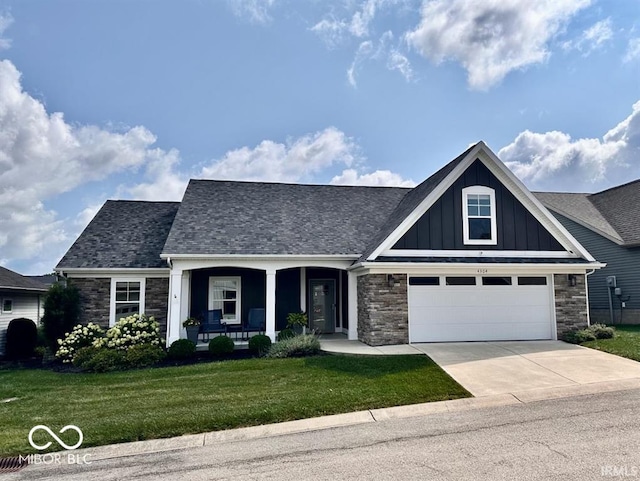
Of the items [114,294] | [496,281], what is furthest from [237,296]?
[496,281]

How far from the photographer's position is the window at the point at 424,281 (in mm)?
12992

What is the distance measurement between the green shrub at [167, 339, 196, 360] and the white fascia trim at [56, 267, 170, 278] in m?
3.19

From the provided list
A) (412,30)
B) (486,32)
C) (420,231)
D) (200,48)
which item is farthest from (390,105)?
(200,48)

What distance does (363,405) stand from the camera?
24.4ft

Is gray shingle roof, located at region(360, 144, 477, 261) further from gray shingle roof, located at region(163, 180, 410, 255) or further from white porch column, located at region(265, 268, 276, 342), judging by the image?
white porch column, located at region(265, 268, 276, 342)

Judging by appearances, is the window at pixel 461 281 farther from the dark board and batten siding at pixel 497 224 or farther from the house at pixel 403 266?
the dark board and batten siding at pixel 497 224

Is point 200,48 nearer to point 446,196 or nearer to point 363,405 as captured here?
point 446,196

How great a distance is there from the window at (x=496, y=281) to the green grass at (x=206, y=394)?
4.07 metres

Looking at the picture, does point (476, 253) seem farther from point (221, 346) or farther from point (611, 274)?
point (611, 274)

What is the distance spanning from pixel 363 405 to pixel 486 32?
10577 millimetres

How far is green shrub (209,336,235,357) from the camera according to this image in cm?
1252

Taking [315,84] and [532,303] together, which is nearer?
[532,303]

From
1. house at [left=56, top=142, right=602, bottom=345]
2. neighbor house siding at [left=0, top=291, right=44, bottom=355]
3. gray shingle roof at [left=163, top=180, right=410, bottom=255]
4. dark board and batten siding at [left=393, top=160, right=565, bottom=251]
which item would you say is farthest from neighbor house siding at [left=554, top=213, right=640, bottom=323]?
neighbor house siding at [left=0, top=291, right=44, bottom=355]

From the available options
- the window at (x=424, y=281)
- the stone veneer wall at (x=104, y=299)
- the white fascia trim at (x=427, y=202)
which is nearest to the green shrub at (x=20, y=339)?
the stone veneer wall at (x=104, y=299)
